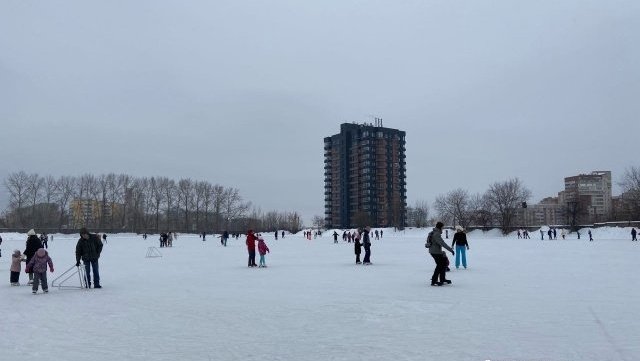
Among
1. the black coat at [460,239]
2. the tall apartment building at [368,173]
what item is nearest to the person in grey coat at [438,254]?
the black coat at [460,239]

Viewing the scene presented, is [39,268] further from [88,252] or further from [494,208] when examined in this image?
[494,208]

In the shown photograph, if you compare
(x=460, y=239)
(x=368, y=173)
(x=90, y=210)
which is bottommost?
(x=460, y=239)

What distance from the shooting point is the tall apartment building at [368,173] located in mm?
169625

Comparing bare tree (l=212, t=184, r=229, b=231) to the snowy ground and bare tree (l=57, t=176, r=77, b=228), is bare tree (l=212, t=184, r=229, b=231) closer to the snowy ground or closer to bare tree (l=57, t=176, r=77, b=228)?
bare tree (l=57, t=176, r=77, b=228)

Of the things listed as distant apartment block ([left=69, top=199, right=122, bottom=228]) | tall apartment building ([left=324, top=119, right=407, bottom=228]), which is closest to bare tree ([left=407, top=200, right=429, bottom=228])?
tall apartment building ([left=324, top=119, right=407, bottom=228])

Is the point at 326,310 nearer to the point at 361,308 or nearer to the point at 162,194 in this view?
the point at 361,308

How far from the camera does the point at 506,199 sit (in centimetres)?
10206

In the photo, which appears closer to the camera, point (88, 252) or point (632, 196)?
point (88, 252)

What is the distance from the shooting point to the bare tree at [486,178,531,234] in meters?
100

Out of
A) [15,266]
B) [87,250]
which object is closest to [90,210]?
[15,266]

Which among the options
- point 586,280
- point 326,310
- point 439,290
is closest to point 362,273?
point 439,290

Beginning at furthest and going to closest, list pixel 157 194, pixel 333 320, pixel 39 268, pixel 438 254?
1. pixel 157 194
2. pixel 438 254
3. pixel 39 268
4. pixel 333 320

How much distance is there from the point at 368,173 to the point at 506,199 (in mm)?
70589

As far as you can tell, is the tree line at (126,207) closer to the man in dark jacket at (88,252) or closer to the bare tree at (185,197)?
the bare tree at (185,197)
